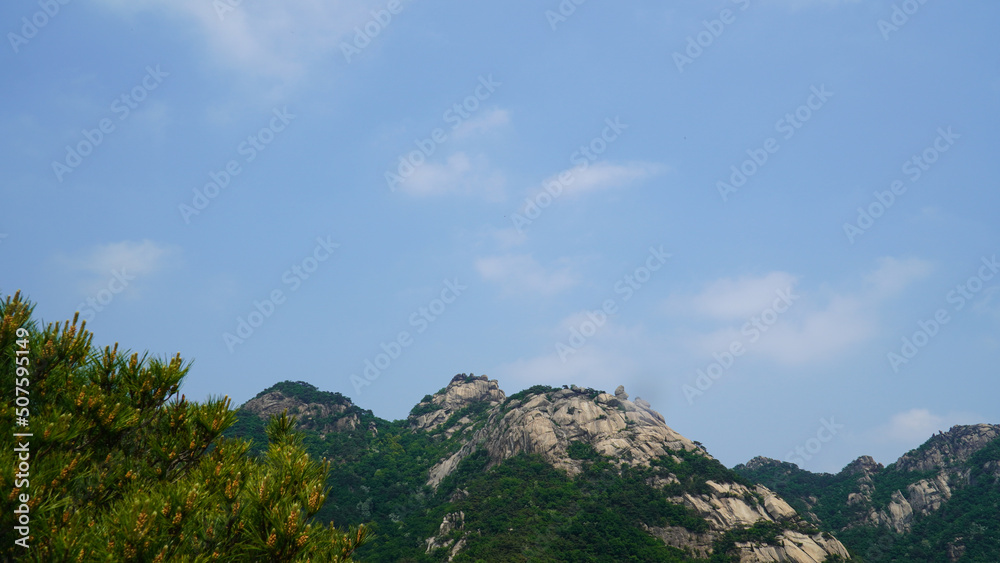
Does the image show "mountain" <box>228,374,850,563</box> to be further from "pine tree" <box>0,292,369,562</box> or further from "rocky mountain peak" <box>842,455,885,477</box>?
"rocky mountain peak" <box>842,455,885,477</box>

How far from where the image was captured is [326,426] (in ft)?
315

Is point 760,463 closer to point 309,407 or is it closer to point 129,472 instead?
point 309,407

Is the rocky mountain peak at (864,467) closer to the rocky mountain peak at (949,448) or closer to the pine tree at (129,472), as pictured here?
the rocky mountain peak at (949,448)

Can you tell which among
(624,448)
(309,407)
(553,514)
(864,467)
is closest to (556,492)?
(553,514)

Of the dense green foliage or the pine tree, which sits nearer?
the pine tree

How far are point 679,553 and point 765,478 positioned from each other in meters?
63.4

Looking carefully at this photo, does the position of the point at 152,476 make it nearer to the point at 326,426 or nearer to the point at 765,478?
the point at 326,426

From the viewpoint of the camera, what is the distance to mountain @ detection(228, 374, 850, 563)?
162 ft

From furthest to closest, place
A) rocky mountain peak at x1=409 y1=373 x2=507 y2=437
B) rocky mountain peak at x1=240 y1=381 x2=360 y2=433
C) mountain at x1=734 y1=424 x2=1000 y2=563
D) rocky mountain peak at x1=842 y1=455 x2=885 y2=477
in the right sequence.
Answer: rocky mountain peak at x1=409 y1=373 x2=507 y2=437, rocky mountain peak at x1=240 y1=381 x2=360 y2=433, rocky mountain peak at x1=842 y1=455 x2=885 y2=477, mountain at x1=734 y1=424 x2=1000 y2=563

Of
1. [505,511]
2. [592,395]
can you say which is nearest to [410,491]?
[505,511]

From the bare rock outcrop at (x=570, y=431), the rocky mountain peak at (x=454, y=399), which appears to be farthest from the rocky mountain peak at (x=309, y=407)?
the bare rock outcrop at (x=570, y=431)

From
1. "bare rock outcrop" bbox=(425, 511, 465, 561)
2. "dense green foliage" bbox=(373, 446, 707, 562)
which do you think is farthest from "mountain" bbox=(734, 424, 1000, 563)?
"bare rock outcrop" bbox=(425, 511, 465, 561)

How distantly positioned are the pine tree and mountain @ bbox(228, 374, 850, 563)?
98.5 ft

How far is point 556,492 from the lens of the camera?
57906 mm
